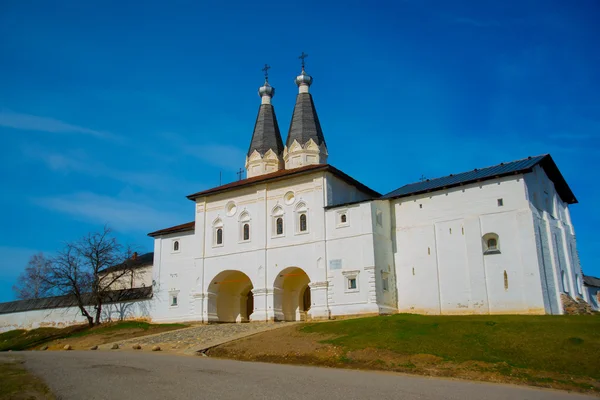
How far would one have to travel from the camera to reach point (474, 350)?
17906mm

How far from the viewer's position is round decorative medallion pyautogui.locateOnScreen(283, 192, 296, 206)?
32.3m

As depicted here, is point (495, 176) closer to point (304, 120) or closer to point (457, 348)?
point (457, 348)

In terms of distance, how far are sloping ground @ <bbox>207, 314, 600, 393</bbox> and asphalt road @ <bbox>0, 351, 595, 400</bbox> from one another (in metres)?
1.24

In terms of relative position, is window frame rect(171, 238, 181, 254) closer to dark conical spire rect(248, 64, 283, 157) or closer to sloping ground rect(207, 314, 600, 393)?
dark conical spire rect(248, 64, 283, 157)

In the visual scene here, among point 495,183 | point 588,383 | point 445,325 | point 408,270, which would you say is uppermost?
point 495,183

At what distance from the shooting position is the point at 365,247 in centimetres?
2916

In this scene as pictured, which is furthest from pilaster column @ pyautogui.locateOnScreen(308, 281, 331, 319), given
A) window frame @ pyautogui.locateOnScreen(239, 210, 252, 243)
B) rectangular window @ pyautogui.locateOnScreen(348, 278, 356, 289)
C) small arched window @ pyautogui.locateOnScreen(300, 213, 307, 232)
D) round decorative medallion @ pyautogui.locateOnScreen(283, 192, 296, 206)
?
window frame @ pyautogui.locateOnScreen(239, 210, 252, 243)

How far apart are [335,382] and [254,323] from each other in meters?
16.6

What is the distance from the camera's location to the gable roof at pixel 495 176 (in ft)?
92.8

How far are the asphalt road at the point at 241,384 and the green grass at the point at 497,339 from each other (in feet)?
7.80

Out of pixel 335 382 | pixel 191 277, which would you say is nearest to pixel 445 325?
pixel 335 382

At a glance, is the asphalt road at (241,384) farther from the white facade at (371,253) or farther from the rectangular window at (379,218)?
the rectangular window at (379,218)

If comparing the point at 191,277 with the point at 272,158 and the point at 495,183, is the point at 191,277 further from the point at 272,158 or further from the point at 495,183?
→ the point at 495,183

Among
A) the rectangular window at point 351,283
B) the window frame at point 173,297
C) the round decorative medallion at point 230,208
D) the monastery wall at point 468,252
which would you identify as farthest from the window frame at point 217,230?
the monastery wall at point 468,252
